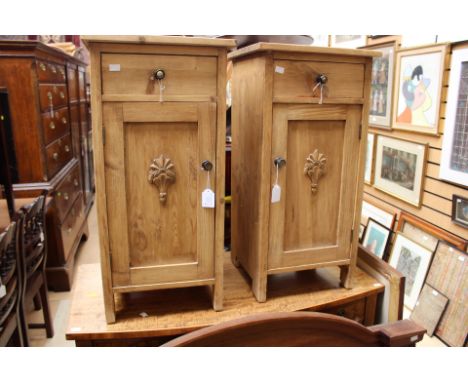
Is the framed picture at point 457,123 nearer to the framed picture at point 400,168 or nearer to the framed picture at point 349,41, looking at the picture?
the framed picture at point 400,168

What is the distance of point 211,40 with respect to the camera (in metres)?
1.23

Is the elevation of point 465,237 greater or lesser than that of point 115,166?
lesser

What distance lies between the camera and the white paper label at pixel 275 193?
1.46 m

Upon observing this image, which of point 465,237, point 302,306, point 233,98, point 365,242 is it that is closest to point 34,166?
point 233,98

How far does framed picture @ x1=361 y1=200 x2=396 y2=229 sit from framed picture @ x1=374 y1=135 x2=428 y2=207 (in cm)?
17

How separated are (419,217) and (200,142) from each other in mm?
2182

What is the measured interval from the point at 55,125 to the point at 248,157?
7.31ft

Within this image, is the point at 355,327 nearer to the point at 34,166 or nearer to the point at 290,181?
the point at 290,181

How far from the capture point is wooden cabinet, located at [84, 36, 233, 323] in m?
1.23

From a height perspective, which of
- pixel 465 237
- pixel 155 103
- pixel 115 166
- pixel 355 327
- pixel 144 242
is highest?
pixel 155 103

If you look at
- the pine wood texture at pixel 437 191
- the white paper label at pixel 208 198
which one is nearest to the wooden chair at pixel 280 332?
the white paper label at pixel 208 198

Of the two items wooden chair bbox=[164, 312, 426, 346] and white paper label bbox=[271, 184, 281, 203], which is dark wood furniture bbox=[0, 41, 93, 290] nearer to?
white paper label bbox=[271, 184, 281, 203]

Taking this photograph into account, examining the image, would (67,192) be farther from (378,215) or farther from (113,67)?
(378,215)

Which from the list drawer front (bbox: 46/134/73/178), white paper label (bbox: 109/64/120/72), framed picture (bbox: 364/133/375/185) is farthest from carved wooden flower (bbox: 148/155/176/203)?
framed picture (bbox: 364/133/375/185)
